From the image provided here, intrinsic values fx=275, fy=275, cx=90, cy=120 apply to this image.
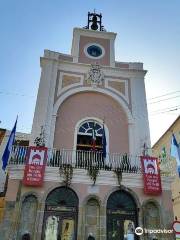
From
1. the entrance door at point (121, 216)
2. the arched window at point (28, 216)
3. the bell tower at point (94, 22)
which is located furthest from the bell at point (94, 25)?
the arched window at point (28, 216)

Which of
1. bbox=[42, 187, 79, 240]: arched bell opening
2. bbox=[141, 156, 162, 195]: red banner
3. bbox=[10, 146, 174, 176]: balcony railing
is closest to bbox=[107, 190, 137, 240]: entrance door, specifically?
bbox=[141, 156, 162, 195]: red banner

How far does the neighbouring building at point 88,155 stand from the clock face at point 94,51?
0.22 feet

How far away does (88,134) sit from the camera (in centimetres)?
1461

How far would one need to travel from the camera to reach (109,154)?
1388cm

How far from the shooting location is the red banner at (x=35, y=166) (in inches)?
448

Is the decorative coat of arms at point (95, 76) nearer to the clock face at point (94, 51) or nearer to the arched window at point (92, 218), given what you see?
the clock face at point (94, 51)

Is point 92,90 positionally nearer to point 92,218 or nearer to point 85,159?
point 85,159

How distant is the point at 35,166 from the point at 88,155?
2706mm

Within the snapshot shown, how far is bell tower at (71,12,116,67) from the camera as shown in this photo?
17.5 metres

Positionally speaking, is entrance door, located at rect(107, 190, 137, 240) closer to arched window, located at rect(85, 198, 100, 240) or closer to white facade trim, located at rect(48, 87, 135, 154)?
arched window, located at rect(85, 198, 100, 240)

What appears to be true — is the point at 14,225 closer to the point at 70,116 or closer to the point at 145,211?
the point at 145,211

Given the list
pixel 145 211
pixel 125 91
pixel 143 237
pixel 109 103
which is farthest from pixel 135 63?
pixel 143 237

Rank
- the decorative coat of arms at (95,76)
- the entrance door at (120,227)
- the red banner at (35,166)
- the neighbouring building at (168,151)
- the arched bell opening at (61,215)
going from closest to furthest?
the arched bell opening at (61,215) → the entrance door at (120,227) → the red banner at (35,166) → the decorative coat of arms at (95,76) → the neighbouring building at (168,151)

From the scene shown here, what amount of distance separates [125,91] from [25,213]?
29.3ft
